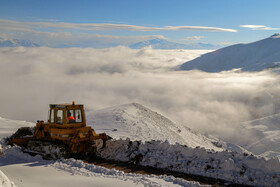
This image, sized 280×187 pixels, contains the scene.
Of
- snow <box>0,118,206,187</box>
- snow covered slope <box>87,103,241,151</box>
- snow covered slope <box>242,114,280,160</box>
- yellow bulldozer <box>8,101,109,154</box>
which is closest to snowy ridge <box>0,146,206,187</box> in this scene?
snow <box>0,118,206,187</box>

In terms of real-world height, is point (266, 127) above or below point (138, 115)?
below

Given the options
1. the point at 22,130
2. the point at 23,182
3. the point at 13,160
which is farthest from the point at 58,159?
the point at 22,130

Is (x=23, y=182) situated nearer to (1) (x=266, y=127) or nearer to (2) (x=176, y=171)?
(2) (x=176, y=171)

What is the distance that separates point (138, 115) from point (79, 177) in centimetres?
2590

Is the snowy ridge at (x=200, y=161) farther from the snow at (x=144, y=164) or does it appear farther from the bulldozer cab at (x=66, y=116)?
the bulldozer cab at (x=66, y=116)

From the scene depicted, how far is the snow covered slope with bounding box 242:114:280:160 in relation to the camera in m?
43.1

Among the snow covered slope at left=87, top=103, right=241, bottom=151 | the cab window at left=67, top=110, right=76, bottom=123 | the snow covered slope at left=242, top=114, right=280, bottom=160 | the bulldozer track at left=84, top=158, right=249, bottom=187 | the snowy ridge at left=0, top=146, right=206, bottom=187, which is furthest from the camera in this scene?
the snow covered slope at left=242, top=114, right=280, bottom=160

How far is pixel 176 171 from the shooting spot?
1037 centimetres

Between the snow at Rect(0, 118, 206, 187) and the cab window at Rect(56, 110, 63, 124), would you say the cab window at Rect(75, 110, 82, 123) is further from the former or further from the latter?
the snow at Rect(0, 118, 206, 187)

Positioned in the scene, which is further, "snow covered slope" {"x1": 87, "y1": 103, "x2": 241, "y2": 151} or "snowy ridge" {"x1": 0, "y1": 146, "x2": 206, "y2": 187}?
"snow covered slope" {"x1": 87, "y1": 103, "x2": 241, "y2": 151}

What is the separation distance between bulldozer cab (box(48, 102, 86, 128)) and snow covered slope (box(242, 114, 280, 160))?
33.9 meters

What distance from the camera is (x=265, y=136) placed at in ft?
174

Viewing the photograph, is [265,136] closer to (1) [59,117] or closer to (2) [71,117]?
(2) [71,117]

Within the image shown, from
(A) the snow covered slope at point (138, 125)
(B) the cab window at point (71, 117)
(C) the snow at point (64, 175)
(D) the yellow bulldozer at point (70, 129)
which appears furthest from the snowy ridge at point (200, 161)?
(A) the snow covered slope at point (138, 125)
